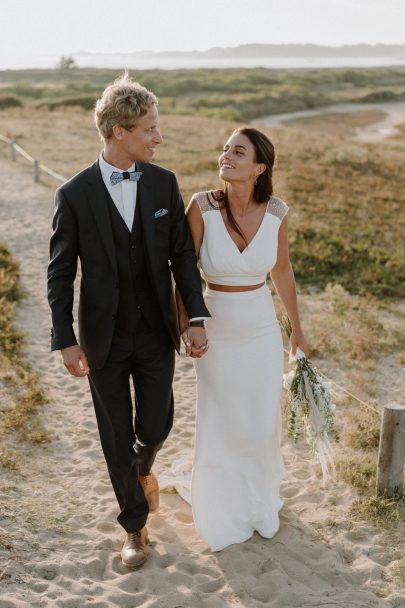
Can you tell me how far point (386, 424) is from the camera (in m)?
4.42

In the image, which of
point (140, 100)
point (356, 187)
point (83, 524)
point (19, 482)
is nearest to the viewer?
point (140, 100)

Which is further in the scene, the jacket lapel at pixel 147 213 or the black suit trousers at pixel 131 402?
the black suit trousers at pixel 131 402

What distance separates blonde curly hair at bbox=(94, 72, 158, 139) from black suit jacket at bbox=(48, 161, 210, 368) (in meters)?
0.27

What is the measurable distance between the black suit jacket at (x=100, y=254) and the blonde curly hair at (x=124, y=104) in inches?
10.7

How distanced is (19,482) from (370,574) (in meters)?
2.54

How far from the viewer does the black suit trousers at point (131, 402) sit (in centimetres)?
364

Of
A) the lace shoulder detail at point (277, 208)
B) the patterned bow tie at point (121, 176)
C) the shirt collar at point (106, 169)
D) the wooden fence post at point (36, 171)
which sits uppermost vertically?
the shirt collar at point (106, 169)

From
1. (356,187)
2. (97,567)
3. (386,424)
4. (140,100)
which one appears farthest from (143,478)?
(356,187)

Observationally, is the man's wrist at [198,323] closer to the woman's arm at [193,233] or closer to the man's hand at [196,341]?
the man's hand at [196,341]

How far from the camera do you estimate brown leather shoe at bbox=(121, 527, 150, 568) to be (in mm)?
3933

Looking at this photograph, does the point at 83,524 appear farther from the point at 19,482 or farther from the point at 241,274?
the point at 241,274

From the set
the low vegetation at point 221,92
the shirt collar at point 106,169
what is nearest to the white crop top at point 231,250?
the shirt collar at point 106,169

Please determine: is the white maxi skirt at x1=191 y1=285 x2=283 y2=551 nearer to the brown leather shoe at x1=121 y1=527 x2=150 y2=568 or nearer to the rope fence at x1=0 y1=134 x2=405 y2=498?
the brown leather shoe at x1=121 y1=527 x2=150 y2=568

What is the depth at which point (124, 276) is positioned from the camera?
3498mm
